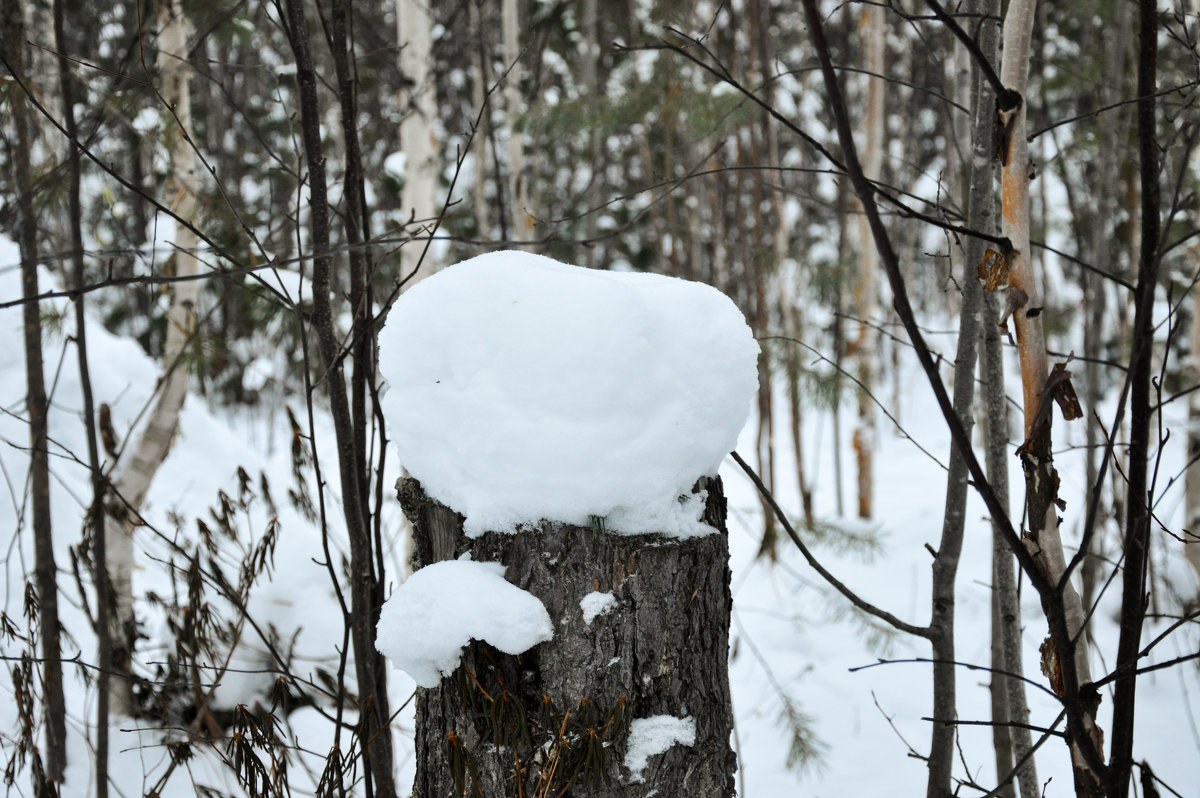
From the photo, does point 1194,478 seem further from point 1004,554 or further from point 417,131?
point 417,131

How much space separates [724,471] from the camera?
9086 mm

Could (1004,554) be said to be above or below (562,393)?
below

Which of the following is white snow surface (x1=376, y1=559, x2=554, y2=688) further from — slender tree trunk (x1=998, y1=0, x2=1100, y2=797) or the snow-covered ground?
the snow-covered ground

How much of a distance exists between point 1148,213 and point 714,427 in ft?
2.02

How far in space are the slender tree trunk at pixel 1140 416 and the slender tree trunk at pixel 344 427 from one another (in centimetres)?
120

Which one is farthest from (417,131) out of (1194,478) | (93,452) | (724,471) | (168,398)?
(724,471)

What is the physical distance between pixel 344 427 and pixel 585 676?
0.71 meters

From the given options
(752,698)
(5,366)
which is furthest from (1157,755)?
(5,366)

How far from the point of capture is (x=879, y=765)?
10.5ft

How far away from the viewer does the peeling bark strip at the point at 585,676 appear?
44.1 inches

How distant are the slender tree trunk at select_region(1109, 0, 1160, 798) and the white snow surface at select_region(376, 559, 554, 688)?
764 mm

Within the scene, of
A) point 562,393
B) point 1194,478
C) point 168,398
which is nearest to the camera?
point 562,393

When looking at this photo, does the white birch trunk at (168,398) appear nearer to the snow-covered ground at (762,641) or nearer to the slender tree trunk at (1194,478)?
the snow-covered ground at (762,641)

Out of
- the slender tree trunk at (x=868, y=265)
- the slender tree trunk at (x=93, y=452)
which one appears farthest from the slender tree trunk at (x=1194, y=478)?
the slender tree trunk at (x=93, y=452)
